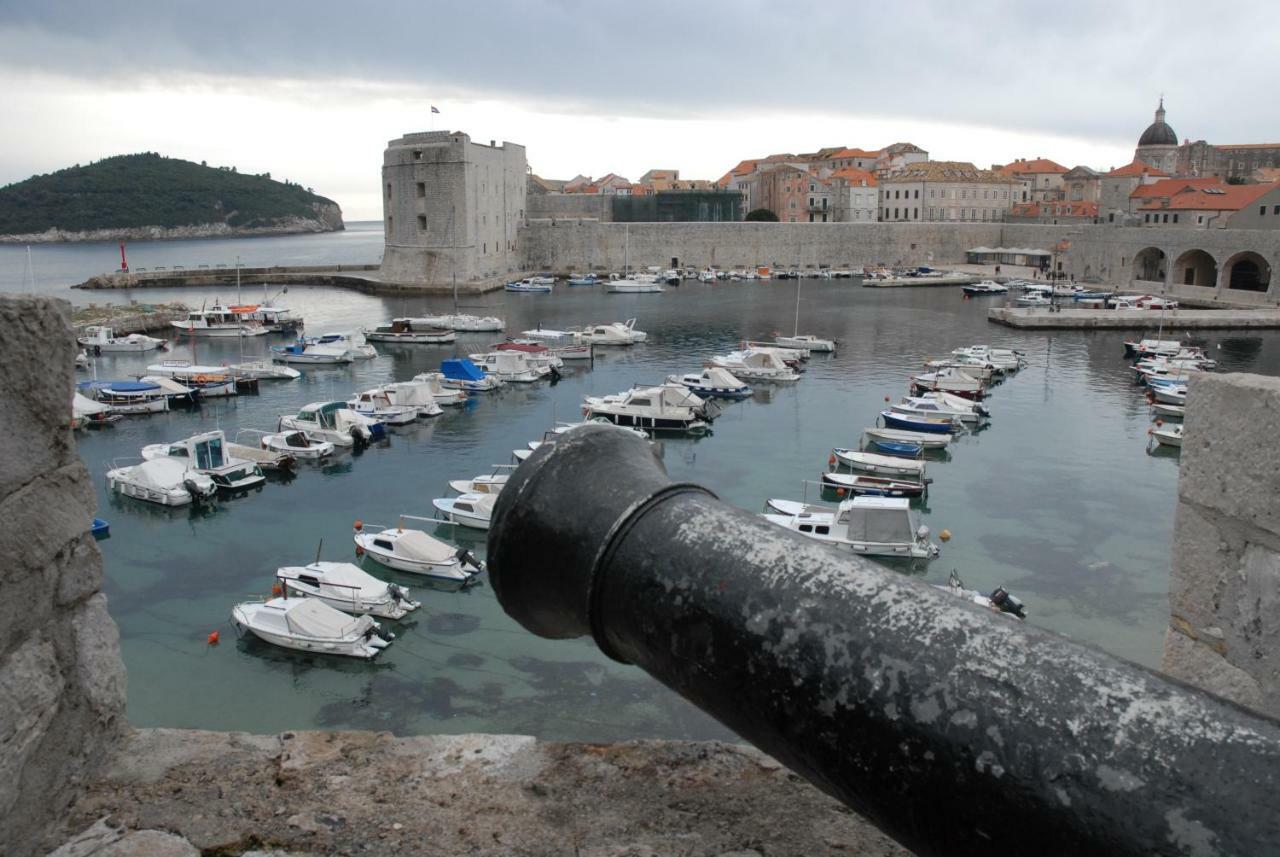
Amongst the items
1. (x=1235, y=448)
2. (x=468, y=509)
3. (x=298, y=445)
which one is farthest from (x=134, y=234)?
(x=1235, y=448)

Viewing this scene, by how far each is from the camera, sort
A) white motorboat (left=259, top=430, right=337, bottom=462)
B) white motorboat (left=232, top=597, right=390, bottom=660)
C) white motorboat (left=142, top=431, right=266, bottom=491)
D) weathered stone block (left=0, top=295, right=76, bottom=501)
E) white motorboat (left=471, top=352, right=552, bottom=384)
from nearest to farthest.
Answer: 1. weathered stone block (left=0, top=295, right=76, bottom=501)
2. white motorboat (left=232, top=597, right=390, bottom=660)
3. white motorboat (left=142, top=431, right=266, bottom=491)
4. white motorboat (left=259, top=430, right=337, bottom=462)
5. white motorboat (left=471, top=352, right=552, bottom=384)

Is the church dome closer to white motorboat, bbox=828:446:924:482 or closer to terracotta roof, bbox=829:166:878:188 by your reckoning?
terracotta roof, bbox=829:166:878:188

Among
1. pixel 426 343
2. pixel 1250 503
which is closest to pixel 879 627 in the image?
pixel 1250 503

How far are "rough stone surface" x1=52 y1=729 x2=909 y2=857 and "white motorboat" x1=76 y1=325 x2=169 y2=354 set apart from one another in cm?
3175

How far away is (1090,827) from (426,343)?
31.9 m

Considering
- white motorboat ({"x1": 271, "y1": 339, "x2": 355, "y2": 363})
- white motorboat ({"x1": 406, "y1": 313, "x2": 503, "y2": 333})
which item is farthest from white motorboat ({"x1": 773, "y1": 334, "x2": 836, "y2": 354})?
white motorboat ({"x1": 271, "y1": 339, "x2": 355, "y2": 363})

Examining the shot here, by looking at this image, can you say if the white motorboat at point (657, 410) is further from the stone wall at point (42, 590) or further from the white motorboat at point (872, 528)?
the stone wall at point (42, 590)

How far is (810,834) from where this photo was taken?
1.83m

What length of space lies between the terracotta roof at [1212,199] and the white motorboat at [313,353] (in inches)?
1475

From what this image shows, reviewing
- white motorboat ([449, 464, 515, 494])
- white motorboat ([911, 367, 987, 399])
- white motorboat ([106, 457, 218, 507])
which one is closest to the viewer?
white motorboat ([449, 464, 515, 494])

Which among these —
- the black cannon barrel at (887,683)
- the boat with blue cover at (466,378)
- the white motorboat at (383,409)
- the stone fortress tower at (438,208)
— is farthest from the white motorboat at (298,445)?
the stone fortress tower at (438,208)

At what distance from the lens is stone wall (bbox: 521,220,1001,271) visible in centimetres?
5484

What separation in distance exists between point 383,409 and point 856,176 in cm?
5092

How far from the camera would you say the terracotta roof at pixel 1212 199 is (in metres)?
45.2
